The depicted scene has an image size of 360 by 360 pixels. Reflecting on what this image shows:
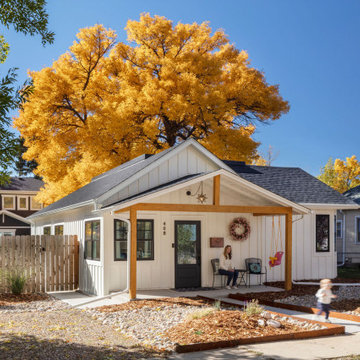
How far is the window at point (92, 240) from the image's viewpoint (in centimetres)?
1425

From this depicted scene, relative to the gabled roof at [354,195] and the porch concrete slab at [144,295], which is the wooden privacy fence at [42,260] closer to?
the porch concrete slab at [144,295]

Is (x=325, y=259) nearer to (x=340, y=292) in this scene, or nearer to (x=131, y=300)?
(x=340, y=292)

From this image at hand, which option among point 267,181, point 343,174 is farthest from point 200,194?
point 343,174

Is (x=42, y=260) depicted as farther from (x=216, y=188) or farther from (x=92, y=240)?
(x=216, y=188)

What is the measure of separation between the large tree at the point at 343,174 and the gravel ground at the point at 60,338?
34180 millimetres

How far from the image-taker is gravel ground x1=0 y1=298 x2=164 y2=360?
7.28 metres

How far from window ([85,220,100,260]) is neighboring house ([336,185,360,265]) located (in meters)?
15.2

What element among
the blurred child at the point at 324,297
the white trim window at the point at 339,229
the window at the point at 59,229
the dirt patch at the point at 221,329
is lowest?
the dirt patch at the point at 221,329

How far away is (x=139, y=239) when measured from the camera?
1462 centimetres

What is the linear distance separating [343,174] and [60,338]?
37.2 meters

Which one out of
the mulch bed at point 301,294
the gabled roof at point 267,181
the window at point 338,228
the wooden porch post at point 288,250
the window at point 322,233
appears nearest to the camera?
the mulch bed at point 301,294

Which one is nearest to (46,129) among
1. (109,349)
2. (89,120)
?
(89,120)

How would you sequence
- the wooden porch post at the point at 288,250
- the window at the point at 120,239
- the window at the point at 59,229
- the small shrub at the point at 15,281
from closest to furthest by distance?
the small shrub at the point at 15,281, the window at the point at 120,239, the wooden porch post at the point at 288,250, the window at the point at 59,229

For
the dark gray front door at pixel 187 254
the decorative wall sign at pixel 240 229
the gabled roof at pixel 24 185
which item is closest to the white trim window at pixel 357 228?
the decorative wall sign at pixel 240 229
